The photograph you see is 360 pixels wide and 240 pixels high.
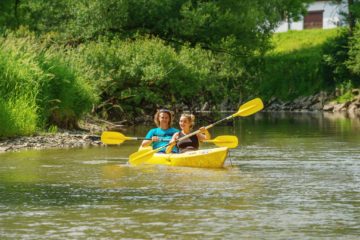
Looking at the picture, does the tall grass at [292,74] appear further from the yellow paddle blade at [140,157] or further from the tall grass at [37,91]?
the yellow paddle blade at [140,157]

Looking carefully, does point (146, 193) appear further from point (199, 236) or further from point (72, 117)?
point (72, 117)

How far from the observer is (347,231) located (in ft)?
32.4

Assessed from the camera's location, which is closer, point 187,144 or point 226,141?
point 187,144

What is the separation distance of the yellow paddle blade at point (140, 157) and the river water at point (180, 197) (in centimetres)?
21

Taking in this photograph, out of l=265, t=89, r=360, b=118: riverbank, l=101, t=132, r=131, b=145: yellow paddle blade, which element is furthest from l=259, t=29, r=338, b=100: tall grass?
l=101, t=132, r=131, b=145: yellow paddle blade

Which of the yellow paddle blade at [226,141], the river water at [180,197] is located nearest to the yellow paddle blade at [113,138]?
the river water at [180,197]

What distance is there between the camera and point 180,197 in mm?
12531

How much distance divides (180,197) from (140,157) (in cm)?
465

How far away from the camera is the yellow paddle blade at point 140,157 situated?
56.1 ft

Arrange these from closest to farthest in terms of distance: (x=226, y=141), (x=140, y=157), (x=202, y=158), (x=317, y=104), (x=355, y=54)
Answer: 1. (x=202, y=158)
2. (x=140, y=157)
3. (x=226, y=141)
4. (x=355, y=54)
5. (x=317, y=104)

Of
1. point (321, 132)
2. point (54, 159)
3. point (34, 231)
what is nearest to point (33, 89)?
point (54, 159)

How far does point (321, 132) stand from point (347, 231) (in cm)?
1799

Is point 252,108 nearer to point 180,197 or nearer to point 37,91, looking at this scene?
point 37,91

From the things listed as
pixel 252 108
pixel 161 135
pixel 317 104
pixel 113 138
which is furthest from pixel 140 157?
pixel 317 104
